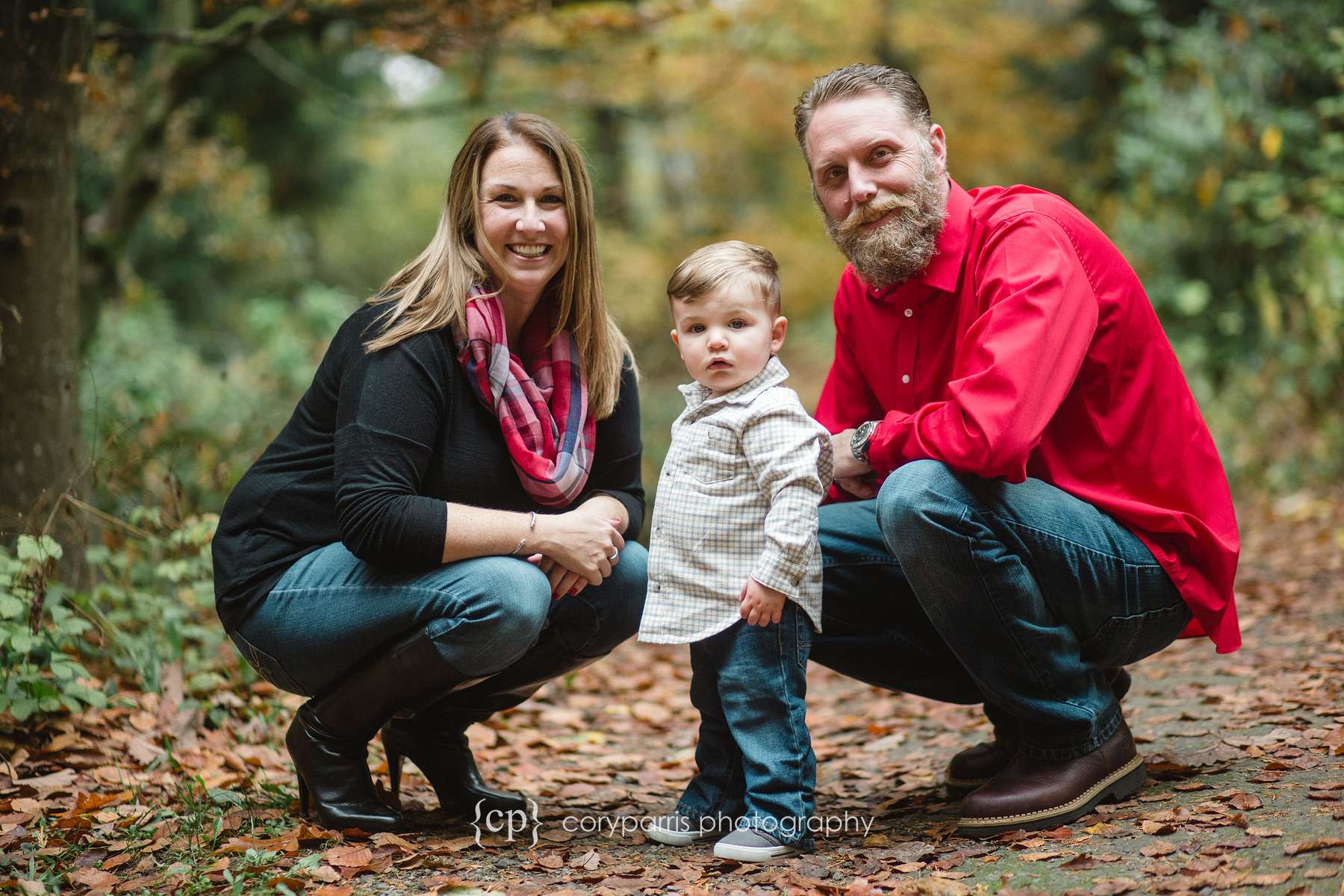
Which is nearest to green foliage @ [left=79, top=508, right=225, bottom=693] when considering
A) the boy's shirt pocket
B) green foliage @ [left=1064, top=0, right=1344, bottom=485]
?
the boy's shirt pocket

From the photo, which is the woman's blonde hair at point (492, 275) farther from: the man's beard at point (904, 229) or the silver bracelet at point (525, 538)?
the man's beard at point (904, 229)

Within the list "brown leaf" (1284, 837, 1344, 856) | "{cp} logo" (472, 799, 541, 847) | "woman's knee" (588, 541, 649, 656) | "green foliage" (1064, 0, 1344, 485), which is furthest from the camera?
"green foliage" (1064, 0, 1344, 485)

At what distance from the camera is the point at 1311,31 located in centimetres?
708

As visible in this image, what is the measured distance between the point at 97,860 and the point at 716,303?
1.83 meters

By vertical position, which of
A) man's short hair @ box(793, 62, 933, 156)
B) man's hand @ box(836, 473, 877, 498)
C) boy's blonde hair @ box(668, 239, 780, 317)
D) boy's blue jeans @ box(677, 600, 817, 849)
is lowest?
boy's blue jeans @ box(677, 600, 817, 849)

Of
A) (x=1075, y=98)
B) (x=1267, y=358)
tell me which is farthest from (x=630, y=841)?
(x=1075, y=98)

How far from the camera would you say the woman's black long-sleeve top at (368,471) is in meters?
2.48

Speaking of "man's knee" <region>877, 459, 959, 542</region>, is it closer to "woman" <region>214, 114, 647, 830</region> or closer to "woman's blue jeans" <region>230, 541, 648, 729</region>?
"woman" <region>214, 114, 647, 830</region>

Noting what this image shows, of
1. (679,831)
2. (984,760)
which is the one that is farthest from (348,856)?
(984,760)

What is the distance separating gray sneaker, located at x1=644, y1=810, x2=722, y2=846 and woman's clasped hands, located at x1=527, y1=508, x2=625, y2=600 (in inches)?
23.0

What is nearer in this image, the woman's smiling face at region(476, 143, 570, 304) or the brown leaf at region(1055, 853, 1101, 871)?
the brown leaf at region(1055, 853, 1101, 871)

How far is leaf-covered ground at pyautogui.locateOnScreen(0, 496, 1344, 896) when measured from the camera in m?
2.20

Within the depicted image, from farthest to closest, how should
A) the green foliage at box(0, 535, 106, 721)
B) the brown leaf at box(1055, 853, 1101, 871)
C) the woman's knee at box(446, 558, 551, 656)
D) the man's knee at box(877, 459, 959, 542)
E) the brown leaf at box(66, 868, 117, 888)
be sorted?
the green foliage at box(0, 535, 106, 721) < the woman's knee at box(446, 558, 551, 656) < the man's knee at box(877, 459, 959, 542) < the brown leaf at box(66, 868, 117, 888) < the brown leaf at box(1055, 853, 1101, 871)

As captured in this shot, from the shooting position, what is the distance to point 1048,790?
2434 millimetres
